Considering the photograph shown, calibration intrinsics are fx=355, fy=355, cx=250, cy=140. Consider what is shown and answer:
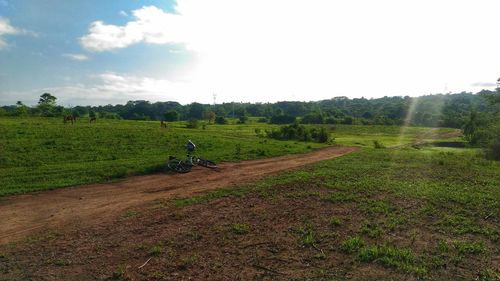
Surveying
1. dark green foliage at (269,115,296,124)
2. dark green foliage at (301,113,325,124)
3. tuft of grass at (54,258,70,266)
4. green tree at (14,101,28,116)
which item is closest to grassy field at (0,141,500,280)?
tuft of grass at (54,258,70,266)

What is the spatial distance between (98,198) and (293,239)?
695 centimetres

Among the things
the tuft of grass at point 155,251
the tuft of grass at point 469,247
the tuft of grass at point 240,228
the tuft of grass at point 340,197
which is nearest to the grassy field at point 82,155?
the tuft of grass at point 155,251

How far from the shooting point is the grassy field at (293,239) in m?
6.38

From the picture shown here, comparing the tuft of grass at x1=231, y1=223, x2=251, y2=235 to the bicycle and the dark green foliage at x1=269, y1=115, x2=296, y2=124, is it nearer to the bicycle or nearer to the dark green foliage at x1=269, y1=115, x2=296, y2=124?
the bicycle

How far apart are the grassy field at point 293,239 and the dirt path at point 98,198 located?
865mm

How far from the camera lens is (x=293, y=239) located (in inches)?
308

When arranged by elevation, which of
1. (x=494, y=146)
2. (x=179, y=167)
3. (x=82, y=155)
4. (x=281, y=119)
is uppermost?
(x=82, y=155)

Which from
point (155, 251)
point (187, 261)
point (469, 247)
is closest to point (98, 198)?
point (155, 251)

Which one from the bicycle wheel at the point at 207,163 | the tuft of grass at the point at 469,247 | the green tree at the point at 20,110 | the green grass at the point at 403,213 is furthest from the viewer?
the green tree at the point at 20,110

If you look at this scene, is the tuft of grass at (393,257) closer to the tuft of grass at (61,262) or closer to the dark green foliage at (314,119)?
the tuft of grass at (61,262)

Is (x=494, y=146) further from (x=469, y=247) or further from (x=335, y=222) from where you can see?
(x=335, y=222)

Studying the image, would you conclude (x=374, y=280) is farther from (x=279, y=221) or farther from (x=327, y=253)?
(x=279, y=221)

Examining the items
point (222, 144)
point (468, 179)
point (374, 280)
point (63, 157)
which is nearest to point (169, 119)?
point (222, 144)

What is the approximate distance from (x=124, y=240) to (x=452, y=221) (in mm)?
7961
